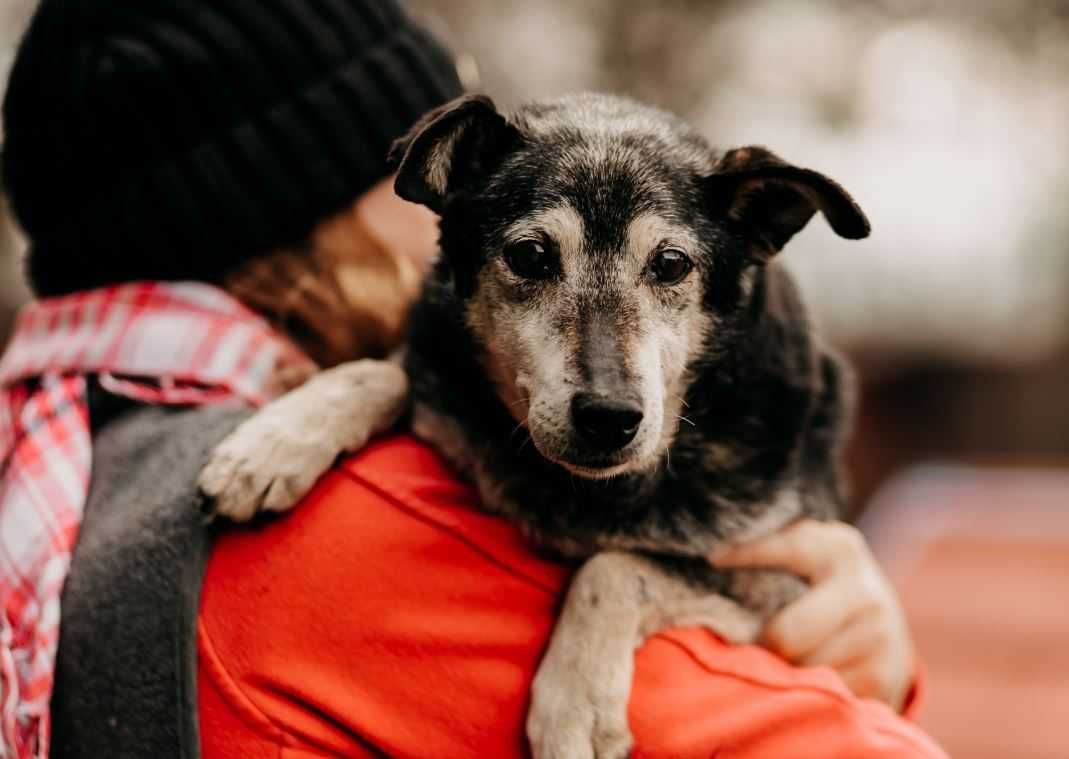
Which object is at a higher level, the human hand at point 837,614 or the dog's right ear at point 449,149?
the dog's right ear at point 449,149

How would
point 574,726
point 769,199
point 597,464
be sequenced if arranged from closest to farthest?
point 574,726, point 597,464, point 769,199

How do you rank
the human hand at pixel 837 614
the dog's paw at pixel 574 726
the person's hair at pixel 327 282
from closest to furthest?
the dog's paw at pixel 574 726, the human hand at pixel 837 614, the person's hair at pixel 327 282

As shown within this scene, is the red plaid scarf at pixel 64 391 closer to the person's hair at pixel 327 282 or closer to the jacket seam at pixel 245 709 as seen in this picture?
the person's hair at pixel 327 282

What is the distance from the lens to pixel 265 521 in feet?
6.13

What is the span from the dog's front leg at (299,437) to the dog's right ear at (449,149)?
17.3 inches

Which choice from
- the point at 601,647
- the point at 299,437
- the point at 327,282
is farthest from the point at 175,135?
the point at 601,647

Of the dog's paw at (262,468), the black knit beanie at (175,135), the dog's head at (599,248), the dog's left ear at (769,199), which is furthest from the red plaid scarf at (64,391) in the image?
the dog's left ear at (769,199)

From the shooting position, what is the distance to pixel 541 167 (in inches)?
82.4

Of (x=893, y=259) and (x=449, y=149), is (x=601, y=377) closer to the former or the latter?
(x=449, y=149)

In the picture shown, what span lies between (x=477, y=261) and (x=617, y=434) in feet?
1.68

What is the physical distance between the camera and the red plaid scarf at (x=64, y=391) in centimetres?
177

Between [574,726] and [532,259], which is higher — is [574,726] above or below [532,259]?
below

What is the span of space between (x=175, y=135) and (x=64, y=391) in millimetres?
643

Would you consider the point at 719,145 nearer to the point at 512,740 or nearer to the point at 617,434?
the point at 617,434
